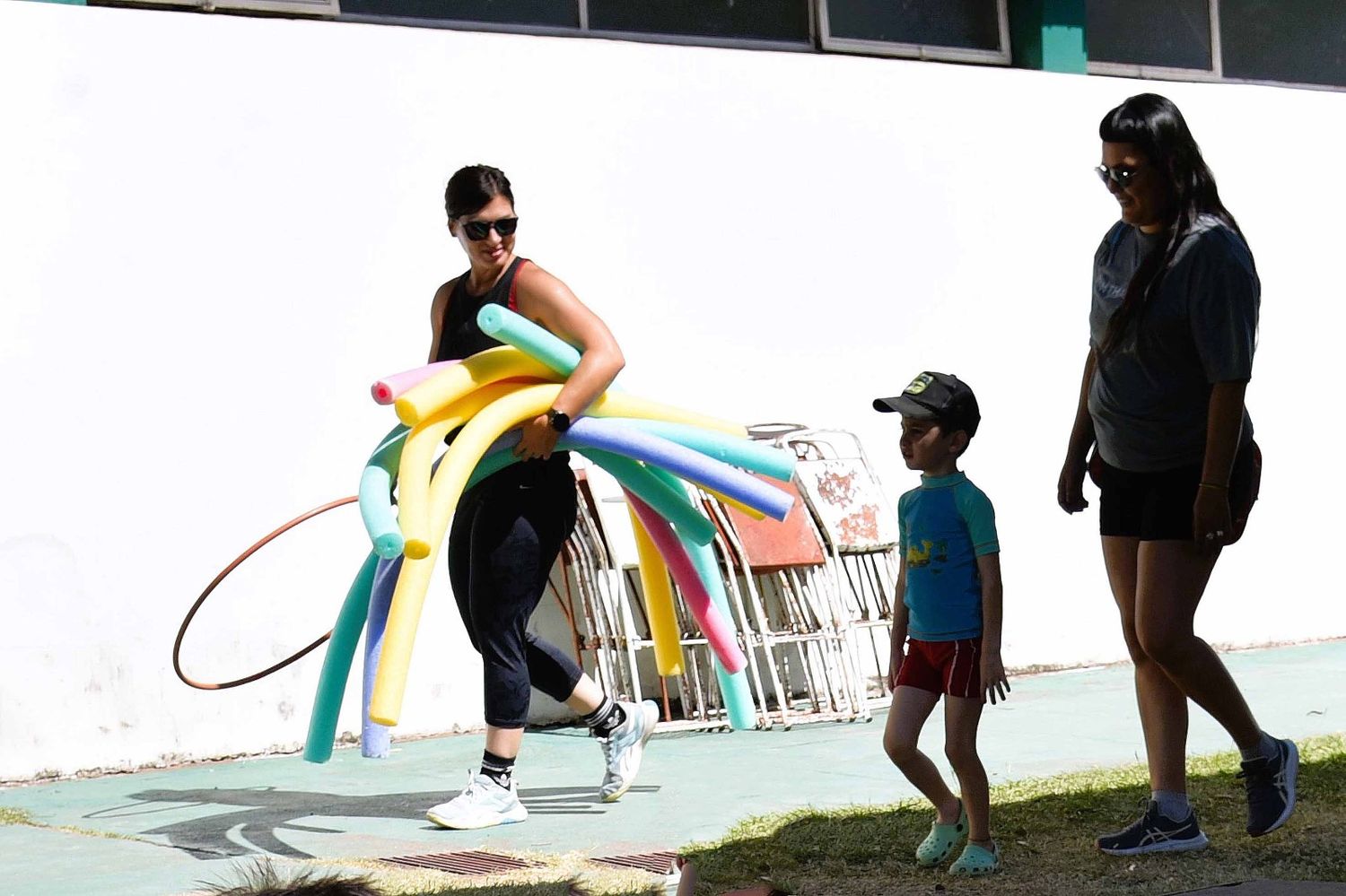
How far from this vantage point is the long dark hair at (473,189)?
5.12 metres

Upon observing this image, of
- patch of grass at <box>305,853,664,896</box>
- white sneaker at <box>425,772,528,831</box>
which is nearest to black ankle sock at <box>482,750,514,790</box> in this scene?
white sneaker at <box>425,772,528,831</box>

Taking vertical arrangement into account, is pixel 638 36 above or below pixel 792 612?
above

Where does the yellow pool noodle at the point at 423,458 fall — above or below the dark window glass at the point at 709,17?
below

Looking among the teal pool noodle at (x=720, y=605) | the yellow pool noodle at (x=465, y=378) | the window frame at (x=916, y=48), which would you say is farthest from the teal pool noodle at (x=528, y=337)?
the window frame at (x=916, y=48)

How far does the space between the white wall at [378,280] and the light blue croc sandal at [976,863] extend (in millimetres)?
4120

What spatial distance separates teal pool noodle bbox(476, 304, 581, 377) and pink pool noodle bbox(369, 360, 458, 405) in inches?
8.3

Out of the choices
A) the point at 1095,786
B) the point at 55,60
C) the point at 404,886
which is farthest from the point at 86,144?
the point at 1095,786

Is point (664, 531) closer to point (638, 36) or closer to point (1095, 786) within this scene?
point (1095, 786)

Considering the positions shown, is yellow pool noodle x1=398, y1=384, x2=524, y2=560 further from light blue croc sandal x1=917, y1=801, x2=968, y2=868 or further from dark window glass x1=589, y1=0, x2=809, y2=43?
dark window glass x1=589, y1=0, x2=809, y2=43

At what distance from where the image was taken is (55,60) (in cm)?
702

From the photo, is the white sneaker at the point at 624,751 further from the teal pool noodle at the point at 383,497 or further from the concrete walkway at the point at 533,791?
the teal pool noodle at the point at 383,497

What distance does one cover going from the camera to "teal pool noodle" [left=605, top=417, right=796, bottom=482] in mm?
5293

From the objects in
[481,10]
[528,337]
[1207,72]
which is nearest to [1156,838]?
[528,337]

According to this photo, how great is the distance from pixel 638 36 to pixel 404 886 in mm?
5538
